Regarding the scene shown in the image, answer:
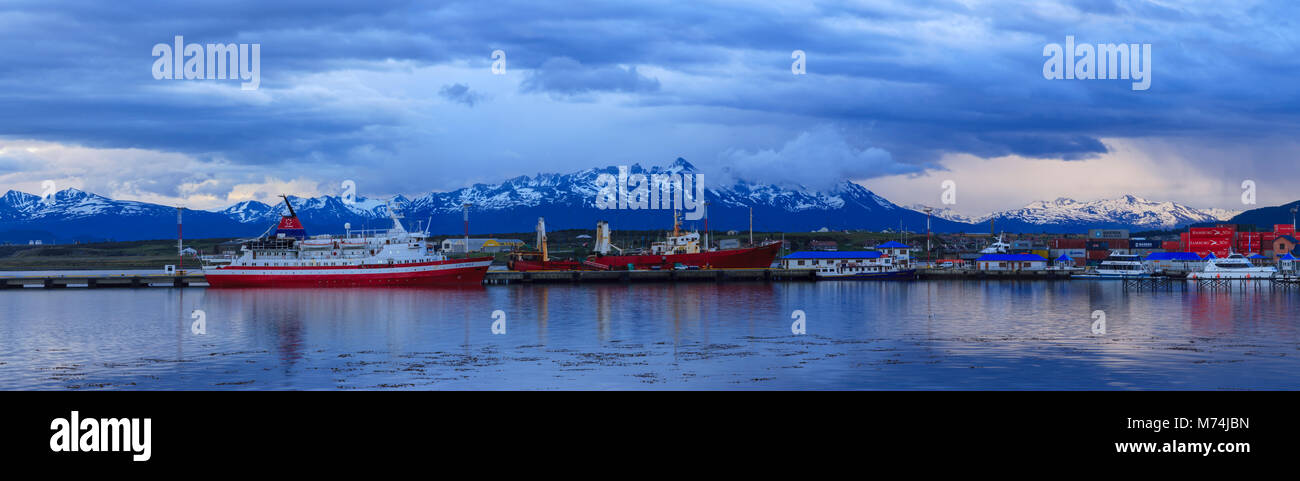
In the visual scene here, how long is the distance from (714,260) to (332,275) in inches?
2097

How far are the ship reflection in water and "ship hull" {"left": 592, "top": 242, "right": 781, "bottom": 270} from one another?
5027 centimetres

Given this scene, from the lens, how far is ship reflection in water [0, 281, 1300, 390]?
115 ft

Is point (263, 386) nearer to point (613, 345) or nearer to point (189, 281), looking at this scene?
point (613, 345)

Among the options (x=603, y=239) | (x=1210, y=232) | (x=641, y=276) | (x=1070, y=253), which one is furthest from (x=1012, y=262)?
(x=603, y=239)

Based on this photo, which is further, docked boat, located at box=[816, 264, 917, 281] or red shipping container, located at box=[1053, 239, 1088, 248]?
red shipping container, located at box=[1053, 239, 1088, 248]

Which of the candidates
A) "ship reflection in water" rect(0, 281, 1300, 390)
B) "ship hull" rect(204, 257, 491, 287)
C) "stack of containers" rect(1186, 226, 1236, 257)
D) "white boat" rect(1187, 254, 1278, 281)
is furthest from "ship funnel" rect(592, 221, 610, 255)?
"stack of containers" rect(1186, 226, 1236, 257)

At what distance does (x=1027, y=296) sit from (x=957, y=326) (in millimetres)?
42106

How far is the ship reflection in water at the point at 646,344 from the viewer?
3506cm

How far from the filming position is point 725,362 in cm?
4028

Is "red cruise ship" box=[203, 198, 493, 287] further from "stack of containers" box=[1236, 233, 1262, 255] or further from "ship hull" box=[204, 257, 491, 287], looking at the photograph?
"stack of containers" box=[1236, 233, 1262, 255]

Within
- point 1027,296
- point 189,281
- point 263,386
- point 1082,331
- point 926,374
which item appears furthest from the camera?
point 189,281

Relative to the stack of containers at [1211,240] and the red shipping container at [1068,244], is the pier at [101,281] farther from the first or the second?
the red shipping container at [1068,244]

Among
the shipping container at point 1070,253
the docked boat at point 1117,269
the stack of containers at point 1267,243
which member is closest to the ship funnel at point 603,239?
the docked boat at point 1117,269
